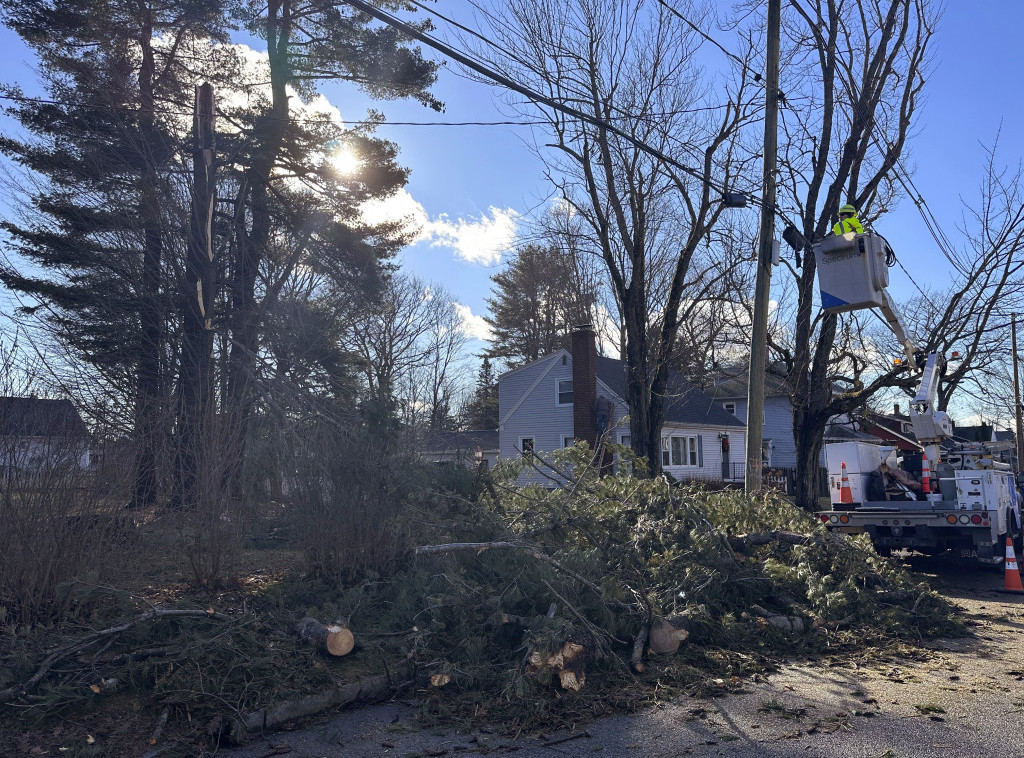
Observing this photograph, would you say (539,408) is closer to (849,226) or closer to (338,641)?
(849,226)

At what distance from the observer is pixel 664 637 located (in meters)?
6.61

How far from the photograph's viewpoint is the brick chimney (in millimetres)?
31531

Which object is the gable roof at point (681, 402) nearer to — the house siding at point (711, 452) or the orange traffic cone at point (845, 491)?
the house siding at point (711, 452)

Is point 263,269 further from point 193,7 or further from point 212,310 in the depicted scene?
point 193,7

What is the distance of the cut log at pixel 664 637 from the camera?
6605 millimetres

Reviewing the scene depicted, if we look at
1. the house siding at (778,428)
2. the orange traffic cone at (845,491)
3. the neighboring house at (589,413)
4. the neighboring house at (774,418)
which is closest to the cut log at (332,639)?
the orange traffic cone at (845,491)

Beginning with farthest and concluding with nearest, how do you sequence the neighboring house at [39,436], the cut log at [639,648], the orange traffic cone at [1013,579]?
the orange traffic cone at [1013,579] < the cut log at [639,648] < the neighboring house at [39,436]

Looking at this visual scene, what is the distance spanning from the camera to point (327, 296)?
19000 mm

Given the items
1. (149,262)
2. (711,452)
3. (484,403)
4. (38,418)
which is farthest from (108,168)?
(484,403)

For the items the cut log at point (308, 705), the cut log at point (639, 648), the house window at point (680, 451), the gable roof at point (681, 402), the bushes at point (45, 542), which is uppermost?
the gable roof at point (681, 402)

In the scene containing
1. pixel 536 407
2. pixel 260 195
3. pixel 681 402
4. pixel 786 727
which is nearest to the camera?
pixel 786 727

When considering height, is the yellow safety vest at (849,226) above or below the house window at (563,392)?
below

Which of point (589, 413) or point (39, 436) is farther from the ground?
point (589, 413)

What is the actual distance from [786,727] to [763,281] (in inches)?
293
